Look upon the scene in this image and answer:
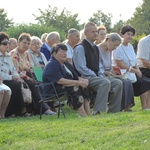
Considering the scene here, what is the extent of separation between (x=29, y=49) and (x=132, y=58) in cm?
230

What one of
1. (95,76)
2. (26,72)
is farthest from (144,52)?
(26,72)

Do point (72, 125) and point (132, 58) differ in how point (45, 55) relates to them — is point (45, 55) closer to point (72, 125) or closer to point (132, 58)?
point (132, 58)

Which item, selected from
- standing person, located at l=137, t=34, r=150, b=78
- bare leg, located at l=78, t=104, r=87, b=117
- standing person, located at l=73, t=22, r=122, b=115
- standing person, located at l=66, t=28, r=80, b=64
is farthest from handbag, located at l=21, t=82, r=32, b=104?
standing person, located at l=137, t=34, r=150, b=78

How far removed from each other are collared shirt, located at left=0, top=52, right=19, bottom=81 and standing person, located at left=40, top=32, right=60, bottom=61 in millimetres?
1667

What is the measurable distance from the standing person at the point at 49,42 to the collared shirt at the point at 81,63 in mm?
1761

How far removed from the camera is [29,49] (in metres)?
12.1

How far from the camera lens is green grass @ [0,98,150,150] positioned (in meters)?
6.95

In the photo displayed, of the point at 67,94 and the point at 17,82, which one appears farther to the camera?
the point at 17,82

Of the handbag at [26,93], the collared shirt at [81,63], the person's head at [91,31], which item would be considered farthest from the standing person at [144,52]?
the handbag at [26,93]

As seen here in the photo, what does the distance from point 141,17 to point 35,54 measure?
180 ft

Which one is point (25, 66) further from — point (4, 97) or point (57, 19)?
point (57, 19)

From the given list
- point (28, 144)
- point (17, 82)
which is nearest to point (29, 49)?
point (17, 82)

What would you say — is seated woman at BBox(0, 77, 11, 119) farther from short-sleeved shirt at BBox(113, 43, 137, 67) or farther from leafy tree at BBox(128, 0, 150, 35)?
leafy tree at BBox(128, 0, 150, 35)

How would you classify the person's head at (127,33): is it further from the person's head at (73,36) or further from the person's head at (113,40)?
the person's head at (73,36)
